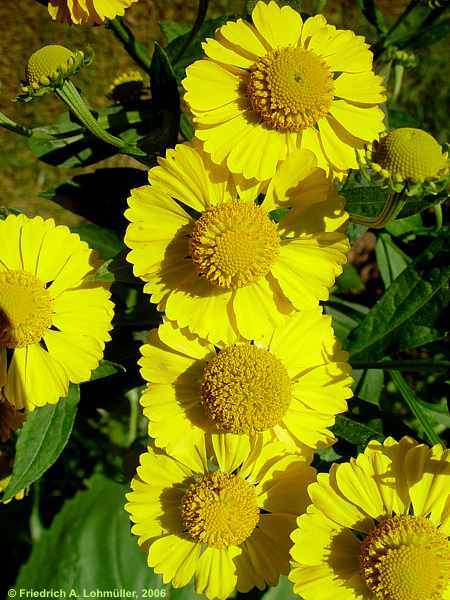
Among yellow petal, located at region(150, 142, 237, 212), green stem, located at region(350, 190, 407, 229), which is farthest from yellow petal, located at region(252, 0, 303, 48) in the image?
green stem, located at region(350, 190, 407, 229)

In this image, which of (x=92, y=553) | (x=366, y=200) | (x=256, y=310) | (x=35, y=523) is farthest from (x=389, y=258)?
(x=35, y=523)

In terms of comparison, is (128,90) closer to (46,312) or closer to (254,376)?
(46,312)

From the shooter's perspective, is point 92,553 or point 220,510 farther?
point 92,553

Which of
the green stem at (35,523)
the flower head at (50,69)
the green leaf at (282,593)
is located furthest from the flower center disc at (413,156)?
the green stem at (35,523)

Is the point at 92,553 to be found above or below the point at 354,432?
below

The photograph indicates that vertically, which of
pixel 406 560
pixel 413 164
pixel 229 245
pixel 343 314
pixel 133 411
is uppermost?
pixel 413 164

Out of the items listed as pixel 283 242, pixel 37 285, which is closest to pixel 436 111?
pixel 283 242
